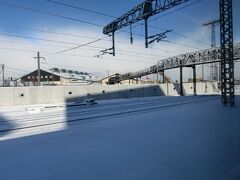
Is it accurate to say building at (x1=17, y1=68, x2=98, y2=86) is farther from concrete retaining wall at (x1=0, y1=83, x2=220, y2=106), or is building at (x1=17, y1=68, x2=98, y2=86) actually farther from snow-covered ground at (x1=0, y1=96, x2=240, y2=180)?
snow-covered ground at (x1=0, y1=96, x2=240, y2=180)

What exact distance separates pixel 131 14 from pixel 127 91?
15366mm

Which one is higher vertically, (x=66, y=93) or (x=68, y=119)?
(x=66, y=93)

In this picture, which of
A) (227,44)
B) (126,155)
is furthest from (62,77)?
(126,155)

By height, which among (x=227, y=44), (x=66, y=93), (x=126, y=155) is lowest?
(x=126, y=155)

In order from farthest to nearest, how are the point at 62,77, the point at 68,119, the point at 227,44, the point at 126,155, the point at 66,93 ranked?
the point at 62,77 → the point at 66,93 → the point at 227,44 → the point at 68,119 → the point at 126,155

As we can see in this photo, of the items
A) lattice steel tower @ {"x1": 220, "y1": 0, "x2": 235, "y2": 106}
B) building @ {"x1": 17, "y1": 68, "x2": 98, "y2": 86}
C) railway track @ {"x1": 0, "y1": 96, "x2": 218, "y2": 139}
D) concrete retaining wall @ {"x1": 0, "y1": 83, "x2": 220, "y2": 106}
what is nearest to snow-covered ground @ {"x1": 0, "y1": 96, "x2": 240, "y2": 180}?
railway track @ {"x1": 0, "y1": 96, "x2": 218, "y2": 139}

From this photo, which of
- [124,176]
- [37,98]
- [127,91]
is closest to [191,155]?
[124,176]

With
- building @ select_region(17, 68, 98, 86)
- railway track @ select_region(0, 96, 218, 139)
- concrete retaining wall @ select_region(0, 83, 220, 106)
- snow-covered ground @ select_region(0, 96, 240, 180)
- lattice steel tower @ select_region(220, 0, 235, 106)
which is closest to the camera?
snow-covered ground @ select_region(0, 96, 240, 180)

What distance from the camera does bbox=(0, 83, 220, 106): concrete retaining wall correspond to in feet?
79.8

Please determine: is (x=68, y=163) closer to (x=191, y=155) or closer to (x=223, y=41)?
(x=191, y=155)

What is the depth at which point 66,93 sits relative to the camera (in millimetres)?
27781

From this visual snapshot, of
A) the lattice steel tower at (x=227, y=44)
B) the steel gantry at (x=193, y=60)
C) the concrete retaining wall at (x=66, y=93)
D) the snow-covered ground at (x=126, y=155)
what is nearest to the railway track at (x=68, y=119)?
the snow-covered ground at (x=126, y=155)

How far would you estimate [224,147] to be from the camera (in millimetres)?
5938

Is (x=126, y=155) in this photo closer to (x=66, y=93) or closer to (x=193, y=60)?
(x=66, y=93)
